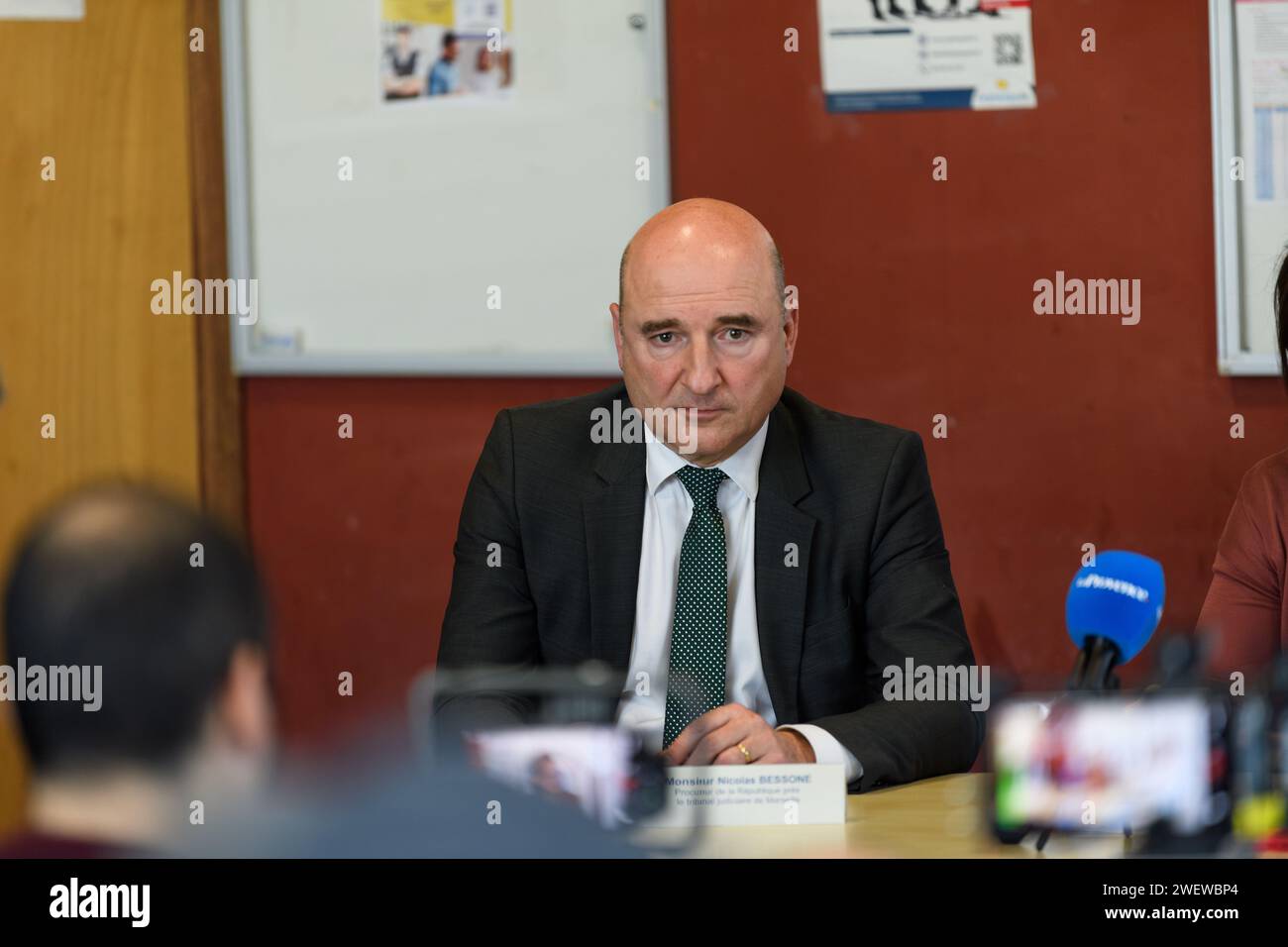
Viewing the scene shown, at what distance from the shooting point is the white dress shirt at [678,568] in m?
2.16

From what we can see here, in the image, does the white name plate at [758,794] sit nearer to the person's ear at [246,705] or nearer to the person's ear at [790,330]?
the person's ear at [246,705]

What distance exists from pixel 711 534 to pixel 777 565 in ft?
0.37


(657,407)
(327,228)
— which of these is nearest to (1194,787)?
(657,407)

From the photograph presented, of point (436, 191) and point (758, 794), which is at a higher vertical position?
point (436, 191)

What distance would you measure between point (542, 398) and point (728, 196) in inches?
23.0

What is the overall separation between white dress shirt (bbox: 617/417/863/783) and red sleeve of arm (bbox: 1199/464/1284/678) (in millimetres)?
716

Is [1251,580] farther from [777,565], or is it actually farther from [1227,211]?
[1227,211]

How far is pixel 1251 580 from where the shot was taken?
2.29 metres

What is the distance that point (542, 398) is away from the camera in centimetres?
317

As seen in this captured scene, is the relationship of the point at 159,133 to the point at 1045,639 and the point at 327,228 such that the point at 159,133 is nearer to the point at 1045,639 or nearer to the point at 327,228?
the point at 327,228

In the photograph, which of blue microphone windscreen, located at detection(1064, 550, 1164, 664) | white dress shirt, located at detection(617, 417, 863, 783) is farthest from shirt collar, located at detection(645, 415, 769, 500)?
blue microphone windscreen, located at detection(1064, 550, 1164, 664)

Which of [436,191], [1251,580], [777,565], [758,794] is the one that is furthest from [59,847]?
[436,191]

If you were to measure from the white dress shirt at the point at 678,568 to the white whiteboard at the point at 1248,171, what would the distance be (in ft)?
4.15
